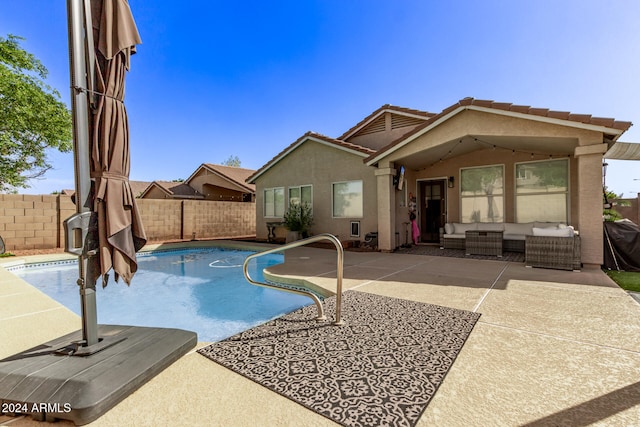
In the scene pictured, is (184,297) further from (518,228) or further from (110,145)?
(518,228)

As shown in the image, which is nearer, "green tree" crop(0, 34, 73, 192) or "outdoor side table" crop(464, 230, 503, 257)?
"outdoor side table" crop(464, 230, 503, 257)

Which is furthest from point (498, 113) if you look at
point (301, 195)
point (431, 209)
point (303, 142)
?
point (301, 195)

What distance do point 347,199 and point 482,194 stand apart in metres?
4.71

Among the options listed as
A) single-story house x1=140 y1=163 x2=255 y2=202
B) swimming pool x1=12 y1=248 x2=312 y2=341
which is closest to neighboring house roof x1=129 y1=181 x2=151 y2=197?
single-story house x1=140 y1=163 x2=255 y2=202

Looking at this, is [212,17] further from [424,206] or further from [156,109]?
[156,109]

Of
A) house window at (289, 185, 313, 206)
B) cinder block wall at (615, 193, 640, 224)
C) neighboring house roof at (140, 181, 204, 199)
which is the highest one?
neighboring house roof at (140, 181, 204, 199)

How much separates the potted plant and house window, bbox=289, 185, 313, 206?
410 millimetres

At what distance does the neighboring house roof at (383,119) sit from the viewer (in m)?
12.0

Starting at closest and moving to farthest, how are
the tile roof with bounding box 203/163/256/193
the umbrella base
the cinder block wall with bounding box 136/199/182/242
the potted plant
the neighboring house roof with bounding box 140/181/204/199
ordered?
1. the umbrella base
2. the potted plant
3. the cinder block wall with bounding box 136/199/182/242
4. the tile roof with bounding box 203/163/256/193
5. the neighboring house roof with bounding box 140/181/204/199

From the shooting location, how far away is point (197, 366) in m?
2.27

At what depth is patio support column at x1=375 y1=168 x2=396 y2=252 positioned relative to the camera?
8727 millimetres

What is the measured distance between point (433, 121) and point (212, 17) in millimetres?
9613

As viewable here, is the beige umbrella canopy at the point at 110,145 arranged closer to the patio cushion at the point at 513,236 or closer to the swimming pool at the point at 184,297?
the swimming pool at the point at 184,297

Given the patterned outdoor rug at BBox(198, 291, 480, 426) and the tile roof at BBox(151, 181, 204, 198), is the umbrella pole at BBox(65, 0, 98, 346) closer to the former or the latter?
the patterned outdoor rug at BBox(198, 291, 480, 426)
